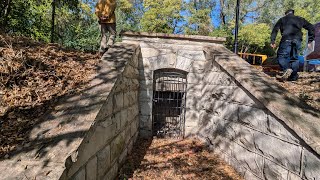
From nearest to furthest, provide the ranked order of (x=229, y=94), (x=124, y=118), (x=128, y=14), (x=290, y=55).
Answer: (x=124, y=118) → (x=229, y=94) → (x=290, y=55) → (x=128, y=14)

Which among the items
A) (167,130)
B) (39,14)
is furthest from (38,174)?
(39,14)

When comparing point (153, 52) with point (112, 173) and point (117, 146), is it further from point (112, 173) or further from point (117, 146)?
point (112, 173)

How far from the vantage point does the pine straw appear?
107 inches

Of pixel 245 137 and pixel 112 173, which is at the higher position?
pixel 245 137

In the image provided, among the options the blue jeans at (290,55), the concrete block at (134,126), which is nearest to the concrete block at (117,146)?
the concrete block at (134,126)

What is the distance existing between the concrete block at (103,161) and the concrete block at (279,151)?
2.30 meters

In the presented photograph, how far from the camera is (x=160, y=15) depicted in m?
26.3

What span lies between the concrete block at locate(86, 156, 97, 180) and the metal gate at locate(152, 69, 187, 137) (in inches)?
151

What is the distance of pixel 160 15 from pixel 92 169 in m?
25.0

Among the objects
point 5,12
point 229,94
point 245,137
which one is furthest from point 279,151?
point 5,12

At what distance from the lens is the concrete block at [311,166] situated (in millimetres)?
2797

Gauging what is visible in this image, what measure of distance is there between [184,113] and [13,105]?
4589 mm

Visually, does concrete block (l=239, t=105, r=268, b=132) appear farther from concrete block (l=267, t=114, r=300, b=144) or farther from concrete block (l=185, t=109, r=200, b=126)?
concrete block (l=185, t=109, r=200, b=126)

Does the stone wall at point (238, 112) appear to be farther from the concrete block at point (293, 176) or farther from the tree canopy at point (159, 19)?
the tree canopy at point (159, 19)
